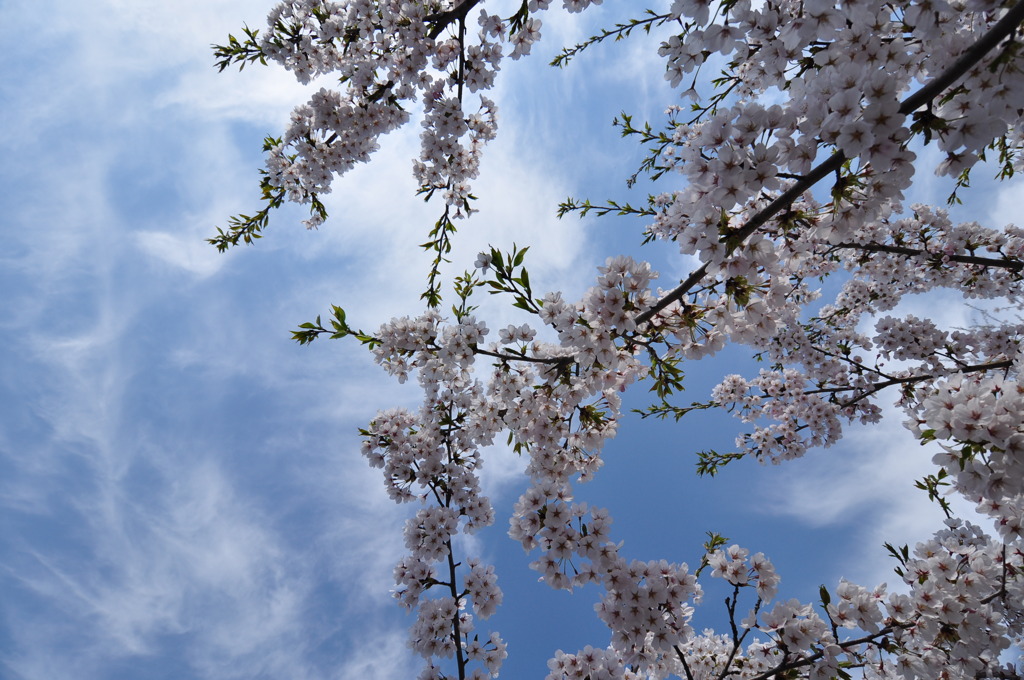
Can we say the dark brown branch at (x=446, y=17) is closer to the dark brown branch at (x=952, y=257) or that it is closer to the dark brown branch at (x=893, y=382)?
the dark brown branch at (x=952, y=257)

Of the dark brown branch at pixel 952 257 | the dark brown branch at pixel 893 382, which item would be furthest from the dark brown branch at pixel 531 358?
the dark brown branch at pixel 952 257

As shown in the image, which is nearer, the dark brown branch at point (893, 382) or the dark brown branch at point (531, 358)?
the dark brown branch at point (531, 358)

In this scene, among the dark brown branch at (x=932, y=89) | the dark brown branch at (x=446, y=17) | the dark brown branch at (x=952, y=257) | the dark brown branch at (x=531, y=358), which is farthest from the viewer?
the dark brown branch at (x=952, y=257)

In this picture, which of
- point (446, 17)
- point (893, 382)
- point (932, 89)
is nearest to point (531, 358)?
point (932, 89)

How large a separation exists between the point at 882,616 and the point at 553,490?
265cm

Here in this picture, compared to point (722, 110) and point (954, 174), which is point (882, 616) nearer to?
point (954, 174)

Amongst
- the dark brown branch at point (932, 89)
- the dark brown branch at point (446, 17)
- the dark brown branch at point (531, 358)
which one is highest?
the dark brown branch at point (446, 17)

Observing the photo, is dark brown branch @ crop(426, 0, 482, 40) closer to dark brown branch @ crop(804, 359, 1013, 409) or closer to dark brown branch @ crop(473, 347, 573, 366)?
dark brown branch @ crop(473, 347, 573, 366)

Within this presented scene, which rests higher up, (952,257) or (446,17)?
(446,17)

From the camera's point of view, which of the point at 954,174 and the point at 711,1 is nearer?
the point at 954,174

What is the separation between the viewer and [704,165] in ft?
8.00

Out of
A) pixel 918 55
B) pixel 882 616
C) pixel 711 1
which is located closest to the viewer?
pixel 918 55

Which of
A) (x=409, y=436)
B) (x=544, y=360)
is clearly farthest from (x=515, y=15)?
(x=409, y=436)

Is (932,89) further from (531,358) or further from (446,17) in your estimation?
(446,17)
